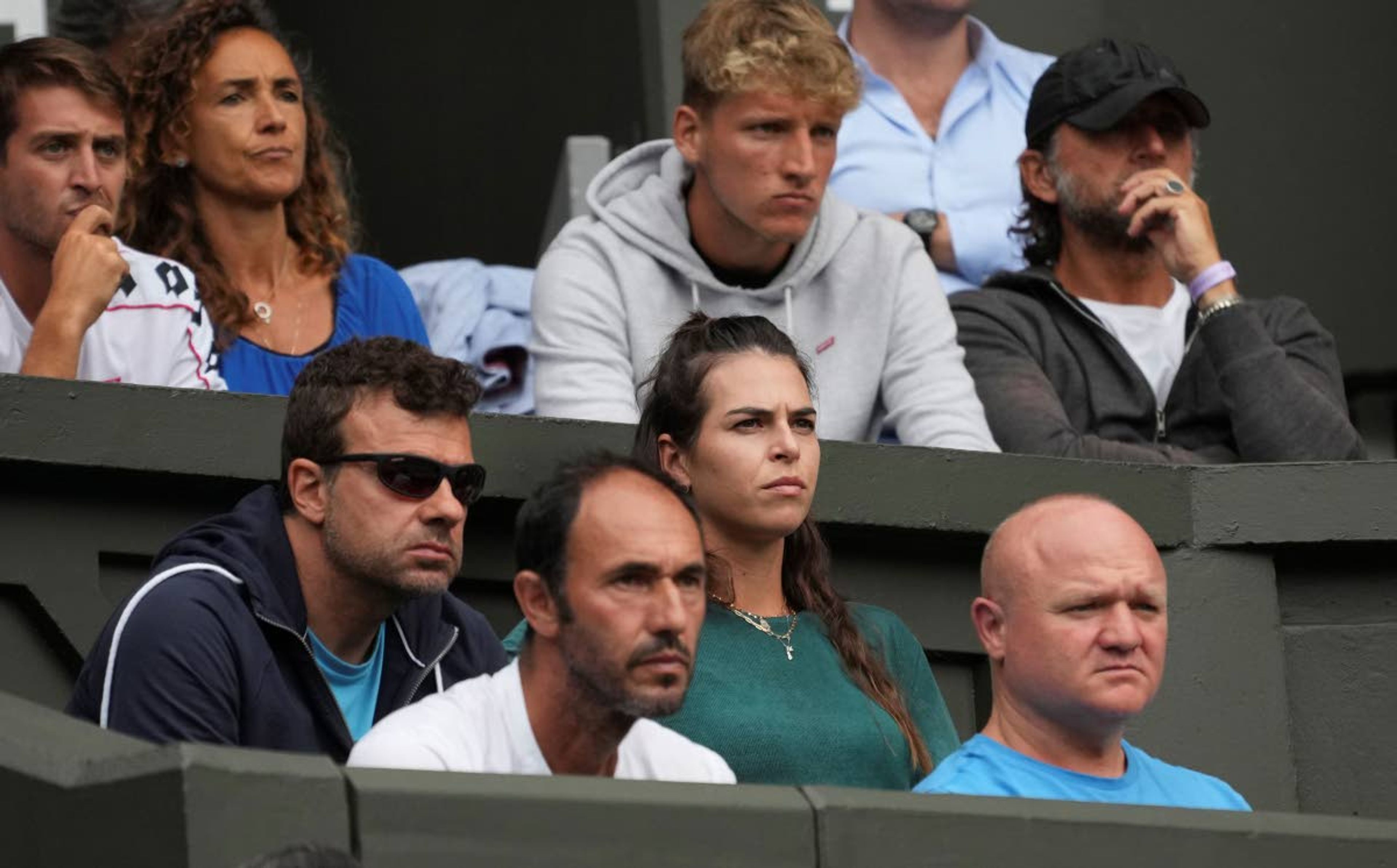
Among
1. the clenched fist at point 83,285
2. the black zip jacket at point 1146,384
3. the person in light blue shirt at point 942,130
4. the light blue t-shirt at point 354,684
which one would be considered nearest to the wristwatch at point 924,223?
the person in light blue shirt at point 942,130

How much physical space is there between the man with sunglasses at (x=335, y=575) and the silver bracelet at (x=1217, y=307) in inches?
81.8

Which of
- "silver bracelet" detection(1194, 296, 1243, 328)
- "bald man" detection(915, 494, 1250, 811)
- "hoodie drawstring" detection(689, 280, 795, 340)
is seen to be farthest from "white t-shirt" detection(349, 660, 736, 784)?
"silver bracelet" detection(1194, 296, 1243, 328)

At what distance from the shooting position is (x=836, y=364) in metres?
6.46

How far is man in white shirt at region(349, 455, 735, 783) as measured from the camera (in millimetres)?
4363

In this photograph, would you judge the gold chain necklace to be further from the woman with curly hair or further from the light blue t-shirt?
the woman with curly hair

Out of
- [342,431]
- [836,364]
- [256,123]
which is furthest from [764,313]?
[342,431]

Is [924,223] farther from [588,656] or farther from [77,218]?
[588,656]

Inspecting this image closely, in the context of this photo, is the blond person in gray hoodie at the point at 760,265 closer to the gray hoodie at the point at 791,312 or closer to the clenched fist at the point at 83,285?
the gray hoodie at the point at 791,312

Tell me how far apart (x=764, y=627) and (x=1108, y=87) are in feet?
6.70

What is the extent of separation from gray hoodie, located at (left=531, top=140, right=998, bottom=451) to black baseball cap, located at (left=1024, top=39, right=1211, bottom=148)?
1.74 feet

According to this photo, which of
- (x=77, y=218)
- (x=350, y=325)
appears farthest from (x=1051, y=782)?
(x=77, y=218)

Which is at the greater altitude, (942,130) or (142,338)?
(942,130)

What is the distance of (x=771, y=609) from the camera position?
5.40 m

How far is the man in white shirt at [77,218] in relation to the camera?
5.93m
